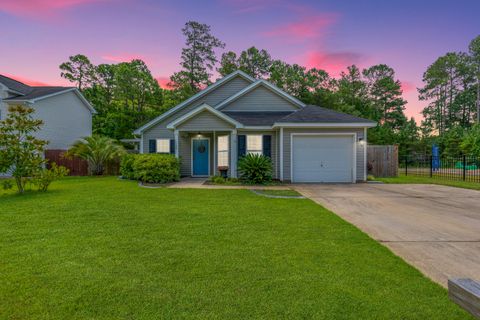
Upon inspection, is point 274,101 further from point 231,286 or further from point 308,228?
point 231,286

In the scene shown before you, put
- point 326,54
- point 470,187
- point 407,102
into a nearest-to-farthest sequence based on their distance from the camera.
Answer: point 470,187 → point 326,54 → point 407,102

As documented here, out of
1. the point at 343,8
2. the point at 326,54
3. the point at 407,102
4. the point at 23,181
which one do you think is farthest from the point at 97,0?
the point at 407,102

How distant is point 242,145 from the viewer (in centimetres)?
1373

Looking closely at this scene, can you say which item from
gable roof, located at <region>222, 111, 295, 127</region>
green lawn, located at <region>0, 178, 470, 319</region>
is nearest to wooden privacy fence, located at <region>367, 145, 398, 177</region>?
gable roof, located at <region>222, 111, 295, 127</region>

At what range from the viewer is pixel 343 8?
13734mm

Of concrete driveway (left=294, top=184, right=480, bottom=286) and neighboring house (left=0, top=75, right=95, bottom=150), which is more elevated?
neighboring house (left=0, top=75, right=95, bottom=150)

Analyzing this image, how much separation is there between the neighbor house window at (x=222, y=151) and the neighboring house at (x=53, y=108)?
42.1 ft

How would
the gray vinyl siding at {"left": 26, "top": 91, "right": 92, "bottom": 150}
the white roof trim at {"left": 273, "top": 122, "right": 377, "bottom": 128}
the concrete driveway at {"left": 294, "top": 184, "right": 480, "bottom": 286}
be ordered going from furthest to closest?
the gray vinyl siding at {"left": 26, "top": 91, "right": 92, "bottom": 150} < the white roof trim at {"left": 273, "top": 122, "right": 377, "bottom": 128} < the concrete driveway at {"left": 294, "top": 184, "right": 480, "bottom": 286}

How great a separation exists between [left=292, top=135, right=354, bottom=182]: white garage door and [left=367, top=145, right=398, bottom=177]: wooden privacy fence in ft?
14.3

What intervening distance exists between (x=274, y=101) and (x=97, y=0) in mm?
10705

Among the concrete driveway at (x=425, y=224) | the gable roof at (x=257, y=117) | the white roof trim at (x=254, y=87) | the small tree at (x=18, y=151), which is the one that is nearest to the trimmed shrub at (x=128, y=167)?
the small tree at (x=18, y=151)

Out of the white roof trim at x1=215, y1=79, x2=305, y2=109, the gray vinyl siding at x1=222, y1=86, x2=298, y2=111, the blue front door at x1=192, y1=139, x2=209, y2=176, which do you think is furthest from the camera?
the gray vinyl siding at x1=222, y1=86, x2=298, y2=111

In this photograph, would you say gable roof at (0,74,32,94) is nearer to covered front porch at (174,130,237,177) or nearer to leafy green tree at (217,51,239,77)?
covered front porch at (174,130,237,177)

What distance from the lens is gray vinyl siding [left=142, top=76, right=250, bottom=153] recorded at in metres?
15.8
